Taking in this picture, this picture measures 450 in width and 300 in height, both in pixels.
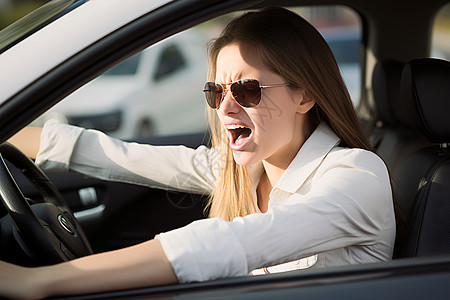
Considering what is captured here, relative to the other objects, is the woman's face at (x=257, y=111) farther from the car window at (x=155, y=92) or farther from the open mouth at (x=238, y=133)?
the car window at (x=155, y=92)

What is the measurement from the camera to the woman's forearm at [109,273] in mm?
1108

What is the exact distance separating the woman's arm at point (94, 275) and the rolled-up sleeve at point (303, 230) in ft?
0.10

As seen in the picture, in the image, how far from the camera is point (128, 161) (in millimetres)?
2164

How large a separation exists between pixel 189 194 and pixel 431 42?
1.37m

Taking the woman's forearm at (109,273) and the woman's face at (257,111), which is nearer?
the woman's forearm at (109,273)

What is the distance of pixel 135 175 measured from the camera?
2207 millimetres

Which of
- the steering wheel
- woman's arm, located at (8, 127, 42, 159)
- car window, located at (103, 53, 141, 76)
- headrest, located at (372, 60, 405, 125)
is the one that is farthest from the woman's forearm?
car window, located at (103, 53, 141, 76)

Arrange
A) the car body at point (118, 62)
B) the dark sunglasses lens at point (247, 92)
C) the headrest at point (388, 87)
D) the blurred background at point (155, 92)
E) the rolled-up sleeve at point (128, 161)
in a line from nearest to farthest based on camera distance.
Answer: the car body at point (118, 62)
the dark sunglasses lens at point (247, 92)
the rolled-up sleeve at point (128, 161)
the headrest at point (388, 87)
the blurred background at point (155, 92)

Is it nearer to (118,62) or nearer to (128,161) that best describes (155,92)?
(128,161)

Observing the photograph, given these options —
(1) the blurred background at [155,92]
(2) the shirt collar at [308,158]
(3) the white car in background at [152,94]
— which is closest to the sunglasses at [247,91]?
(2) the shirt collar at [308,158]

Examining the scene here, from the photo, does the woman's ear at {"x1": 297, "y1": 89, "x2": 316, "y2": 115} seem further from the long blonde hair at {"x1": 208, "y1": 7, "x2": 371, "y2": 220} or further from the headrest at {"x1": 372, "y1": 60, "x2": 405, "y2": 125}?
the headrest at {"x1": 372, "y1": 60, "x2": 405, "y2": 125}

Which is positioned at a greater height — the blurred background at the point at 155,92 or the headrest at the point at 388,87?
the headrest at the point at 388,87

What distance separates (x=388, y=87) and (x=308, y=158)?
2.73ft

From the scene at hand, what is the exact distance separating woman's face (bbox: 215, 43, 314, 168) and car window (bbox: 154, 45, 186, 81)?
6.35 m
